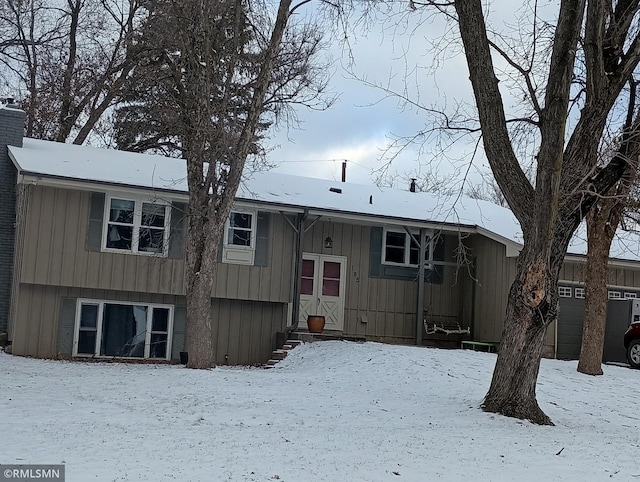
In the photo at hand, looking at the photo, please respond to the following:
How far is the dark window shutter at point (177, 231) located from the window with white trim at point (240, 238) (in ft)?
3.30

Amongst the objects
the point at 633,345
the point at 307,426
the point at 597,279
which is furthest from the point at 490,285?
the point at 307,426

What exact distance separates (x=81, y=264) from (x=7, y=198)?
3452mm

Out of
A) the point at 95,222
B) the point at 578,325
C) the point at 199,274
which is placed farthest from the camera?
the point at 578,325

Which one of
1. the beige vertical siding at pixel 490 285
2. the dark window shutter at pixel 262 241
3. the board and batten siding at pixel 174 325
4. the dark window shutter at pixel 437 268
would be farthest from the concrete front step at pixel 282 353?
the beige vertical siding at pixel 490 285

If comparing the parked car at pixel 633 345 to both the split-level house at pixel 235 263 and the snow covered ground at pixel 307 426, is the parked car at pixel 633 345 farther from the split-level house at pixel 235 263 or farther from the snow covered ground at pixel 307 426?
the snow covered ground at pixel 307 426

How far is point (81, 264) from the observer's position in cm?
1722

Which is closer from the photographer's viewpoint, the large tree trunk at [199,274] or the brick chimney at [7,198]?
the large tree trunk at [199,274]

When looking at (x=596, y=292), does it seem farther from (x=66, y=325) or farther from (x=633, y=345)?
(x=66, y=325)

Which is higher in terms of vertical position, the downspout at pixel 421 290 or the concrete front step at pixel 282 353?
the downspout at pixel 421 290

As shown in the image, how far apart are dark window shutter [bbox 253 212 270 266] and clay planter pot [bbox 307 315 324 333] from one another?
1.71 meters

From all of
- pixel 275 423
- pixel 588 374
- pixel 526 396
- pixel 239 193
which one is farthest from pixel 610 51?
pixel 239 193

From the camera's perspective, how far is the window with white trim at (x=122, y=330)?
17.8m

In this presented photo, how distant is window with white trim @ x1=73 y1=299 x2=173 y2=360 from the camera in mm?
17781

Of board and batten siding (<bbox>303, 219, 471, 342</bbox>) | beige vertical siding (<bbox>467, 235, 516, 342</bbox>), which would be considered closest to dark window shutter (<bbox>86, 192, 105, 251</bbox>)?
board and batten siding (<bbox>303, 219, 471, 342</bbox>)
